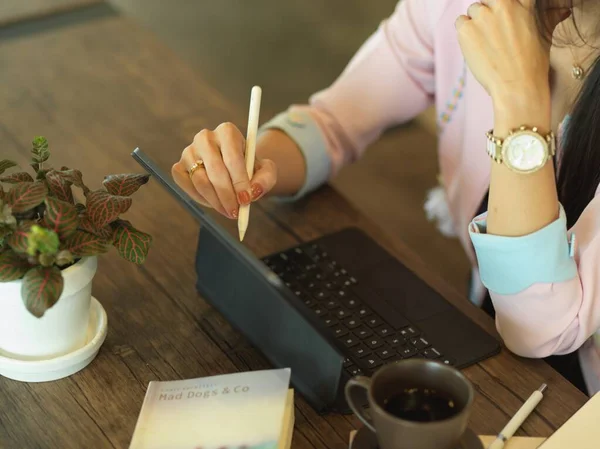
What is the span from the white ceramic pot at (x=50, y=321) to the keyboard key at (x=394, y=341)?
1.09ft

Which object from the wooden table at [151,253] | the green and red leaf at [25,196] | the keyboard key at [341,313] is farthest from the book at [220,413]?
the green and red leaf at [25,196]

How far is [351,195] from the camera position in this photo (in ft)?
8.19

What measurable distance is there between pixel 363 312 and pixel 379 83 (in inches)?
19.2

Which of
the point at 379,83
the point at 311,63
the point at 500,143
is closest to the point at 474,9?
the point at 500,143

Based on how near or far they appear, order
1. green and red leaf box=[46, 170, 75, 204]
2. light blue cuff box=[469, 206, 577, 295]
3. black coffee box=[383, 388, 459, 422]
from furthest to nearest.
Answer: light blue cuff box=[469, 206, 577, 295]
green and red leaf box=[46, 170, 75, 204]
black coffee box=[383, 388, 459, 422]

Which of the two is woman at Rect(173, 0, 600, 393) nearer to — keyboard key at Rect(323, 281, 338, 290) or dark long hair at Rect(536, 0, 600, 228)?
dark long hair at Rect(536, 0, 600, 228)

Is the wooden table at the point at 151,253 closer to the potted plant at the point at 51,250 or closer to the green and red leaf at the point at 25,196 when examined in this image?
the potted plant at the point at 51,250

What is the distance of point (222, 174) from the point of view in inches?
37.1

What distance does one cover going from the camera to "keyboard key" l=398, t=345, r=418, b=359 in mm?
868

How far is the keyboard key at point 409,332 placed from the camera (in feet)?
2.94

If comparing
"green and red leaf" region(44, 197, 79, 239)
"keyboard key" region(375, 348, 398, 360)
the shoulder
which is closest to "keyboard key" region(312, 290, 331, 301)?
"keyboard key" region(375, 348, 398, 360)

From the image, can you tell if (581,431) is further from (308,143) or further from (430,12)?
(430,12)

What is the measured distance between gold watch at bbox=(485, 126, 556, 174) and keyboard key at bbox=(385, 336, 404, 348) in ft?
0.77

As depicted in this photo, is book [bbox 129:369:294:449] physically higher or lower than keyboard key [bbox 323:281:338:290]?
lower
